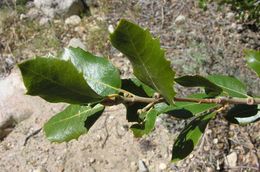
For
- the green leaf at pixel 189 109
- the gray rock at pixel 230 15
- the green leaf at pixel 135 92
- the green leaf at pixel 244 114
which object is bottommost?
the gray rock at pixel 230 15

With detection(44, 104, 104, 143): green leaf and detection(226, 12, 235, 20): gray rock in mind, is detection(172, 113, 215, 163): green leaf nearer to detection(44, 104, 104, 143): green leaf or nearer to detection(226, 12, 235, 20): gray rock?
detection(44, 104, 104, 143): green leaf

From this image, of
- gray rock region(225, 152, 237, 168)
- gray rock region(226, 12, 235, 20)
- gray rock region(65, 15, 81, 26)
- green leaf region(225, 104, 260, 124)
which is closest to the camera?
green leaf region(225, 104, 260, 124)

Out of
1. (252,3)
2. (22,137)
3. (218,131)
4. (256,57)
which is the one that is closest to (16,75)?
(22,137)

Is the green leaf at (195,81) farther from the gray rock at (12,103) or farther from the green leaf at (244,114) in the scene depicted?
the gray rock at (12,103)

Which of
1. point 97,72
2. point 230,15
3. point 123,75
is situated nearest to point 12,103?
point 123,75

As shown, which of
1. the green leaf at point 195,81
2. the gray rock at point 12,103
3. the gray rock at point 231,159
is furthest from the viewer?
the gray rock at point 12,103

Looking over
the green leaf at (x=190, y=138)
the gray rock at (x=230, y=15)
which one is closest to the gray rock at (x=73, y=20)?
the gray rock at (x=230, y=15)

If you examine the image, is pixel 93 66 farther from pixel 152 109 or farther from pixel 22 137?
pixel 22 137

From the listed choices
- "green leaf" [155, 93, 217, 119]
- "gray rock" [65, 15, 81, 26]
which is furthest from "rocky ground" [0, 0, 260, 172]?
"green leaf" [155, 93, 217, 119]
